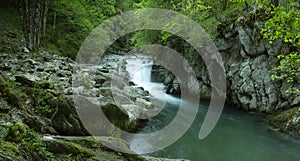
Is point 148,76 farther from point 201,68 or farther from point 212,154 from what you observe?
point 212,154

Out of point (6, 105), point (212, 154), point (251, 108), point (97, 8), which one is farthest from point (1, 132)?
point (97, 8)

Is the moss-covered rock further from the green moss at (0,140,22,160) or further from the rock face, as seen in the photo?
the green moss at (0,140,22,160)

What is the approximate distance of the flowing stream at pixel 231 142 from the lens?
777 cm

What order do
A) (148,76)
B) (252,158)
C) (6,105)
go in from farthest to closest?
(148,76) → (252,158) → (6,105)

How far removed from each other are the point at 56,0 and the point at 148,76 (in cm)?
1112

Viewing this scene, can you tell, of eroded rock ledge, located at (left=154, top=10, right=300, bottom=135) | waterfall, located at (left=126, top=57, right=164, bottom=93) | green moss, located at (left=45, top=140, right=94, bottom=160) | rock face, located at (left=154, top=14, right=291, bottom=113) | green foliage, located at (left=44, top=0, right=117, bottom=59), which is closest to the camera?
green moss, located at (left=45, top=140, right=94, bottom=160)

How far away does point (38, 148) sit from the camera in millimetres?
3322

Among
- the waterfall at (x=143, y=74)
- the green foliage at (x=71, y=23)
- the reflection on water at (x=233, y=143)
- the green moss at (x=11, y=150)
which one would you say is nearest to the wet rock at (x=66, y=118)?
the reflection on water at (x=233, y=143)

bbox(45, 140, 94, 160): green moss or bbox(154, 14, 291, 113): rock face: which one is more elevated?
bbox(154, 14, 291, 113): rock face

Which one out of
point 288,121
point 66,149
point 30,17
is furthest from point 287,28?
point 30,17

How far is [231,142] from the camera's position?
9234 mm

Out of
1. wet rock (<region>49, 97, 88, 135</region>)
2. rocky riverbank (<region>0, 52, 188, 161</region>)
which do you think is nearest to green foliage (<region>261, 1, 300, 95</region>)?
rocky riverbank (<region>0, 52, 188, 161</region>)

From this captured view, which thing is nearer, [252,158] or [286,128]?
[252,158]

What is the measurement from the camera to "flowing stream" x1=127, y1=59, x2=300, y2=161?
7773mm
